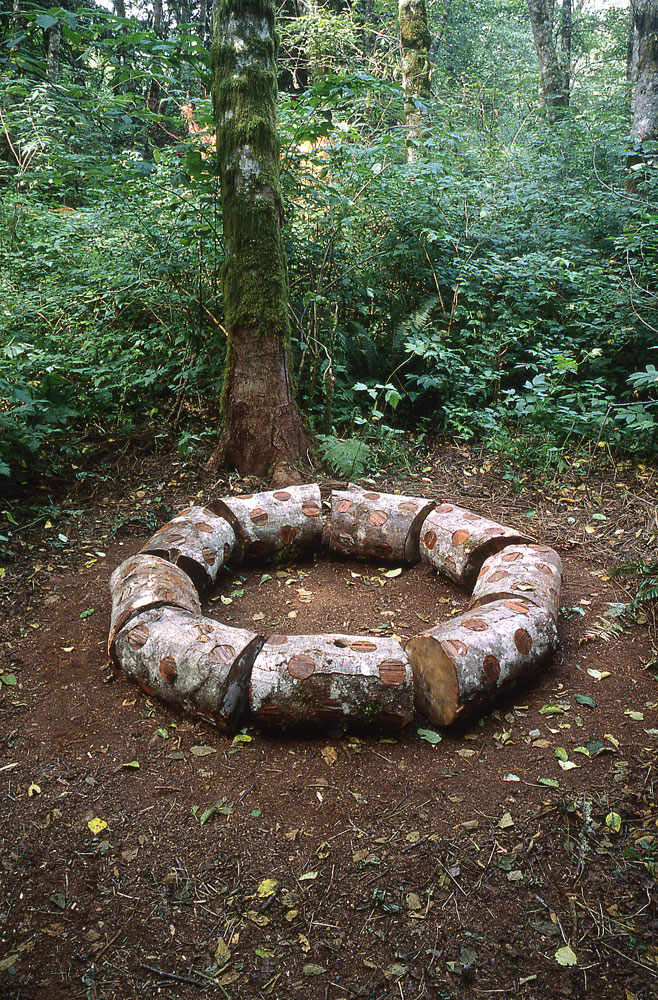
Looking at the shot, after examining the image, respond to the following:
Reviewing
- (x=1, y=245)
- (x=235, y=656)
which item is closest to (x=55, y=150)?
(x=1, y=245)

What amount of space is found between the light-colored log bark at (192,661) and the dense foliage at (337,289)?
238 cm

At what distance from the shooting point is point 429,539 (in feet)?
14.1

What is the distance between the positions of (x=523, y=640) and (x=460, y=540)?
1078 millimetres

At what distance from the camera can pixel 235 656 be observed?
2.87 meters

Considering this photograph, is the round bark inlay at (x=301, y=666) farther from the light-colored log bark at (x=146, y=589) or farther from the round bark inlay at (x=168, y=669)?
the light-colored log bark at (x=146, y=589)

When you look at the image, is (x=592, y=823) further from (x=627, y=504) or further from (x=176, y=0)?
(x=176, y=0)

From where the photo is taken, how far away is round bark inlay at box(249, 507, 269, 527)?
439cm

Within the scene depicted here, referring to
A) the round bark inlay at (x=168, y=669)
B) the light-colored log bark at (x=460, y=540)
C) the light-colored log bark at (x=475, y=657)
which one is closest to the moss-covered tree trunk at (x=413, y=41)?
the light-colored log bark at (x=460, y=540)

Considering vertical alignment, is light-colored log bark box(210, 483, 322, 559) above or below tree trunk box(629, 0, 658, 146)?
below

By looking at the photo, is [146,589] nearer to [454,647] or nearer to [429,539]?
[454,647]

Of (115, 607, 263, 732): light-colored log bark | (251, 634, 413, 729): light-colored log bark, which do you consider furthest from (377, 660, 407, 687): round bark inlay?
(115, 607, 263, 732): light-colored log bark

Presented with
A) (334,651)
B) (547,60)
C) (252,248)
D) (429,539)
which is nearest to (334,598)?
(429,539)

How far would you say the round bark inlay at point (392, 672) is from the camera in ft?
9.34

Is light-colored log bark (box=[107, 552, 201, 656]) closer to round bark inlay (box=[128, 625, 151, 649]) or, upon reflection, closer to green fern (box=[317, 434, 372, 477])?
round bark inlay (box=[128, 625, 151, 649])
